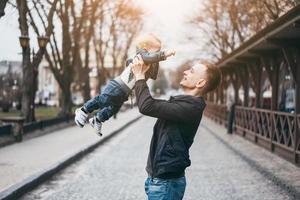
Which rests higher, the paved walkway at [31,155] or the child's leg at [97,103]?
the child's leg at [97,103]

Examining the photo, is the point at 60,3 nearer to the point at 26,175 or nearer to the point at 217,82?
the point at 26,175

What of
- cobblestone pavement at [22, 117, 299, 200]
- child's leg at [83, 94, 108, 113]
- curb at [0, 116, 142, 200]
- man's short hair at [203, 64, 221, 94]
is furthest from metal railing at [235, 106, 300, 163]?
child's leg at [83, 94, 108, 113]

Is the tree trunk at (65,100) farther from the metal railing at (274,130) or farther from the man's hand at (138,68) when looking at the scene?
the man's hand at (138,68)

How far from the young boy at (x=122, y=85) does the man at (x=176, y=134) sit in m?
0.11

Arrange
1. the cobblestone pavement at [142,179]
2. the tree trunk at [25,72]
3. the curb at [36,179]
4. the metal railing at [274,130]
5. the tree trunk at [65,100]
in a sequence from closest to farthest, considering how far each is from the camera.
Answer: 1. the curb at [36,179]
2. the cobblestone pavement at [142,179]
3. the metal railing at [274,130]
4. the tree trunk at [25,72]
5. the tree trunk at [65,100]

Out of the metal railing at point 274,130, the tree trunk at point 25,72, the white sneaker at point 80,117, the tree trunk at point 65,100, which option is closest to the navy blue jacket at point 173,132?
the white sneaker at point 80,117

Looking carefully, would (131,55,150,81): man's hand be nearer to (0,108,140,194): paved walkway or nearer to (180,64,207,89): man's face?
(180,64,207,89): man's face

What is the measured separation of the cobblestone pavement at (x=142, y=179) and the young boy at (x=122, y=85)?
5.64 m

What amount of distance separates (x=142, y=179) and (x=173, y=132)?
8.05m

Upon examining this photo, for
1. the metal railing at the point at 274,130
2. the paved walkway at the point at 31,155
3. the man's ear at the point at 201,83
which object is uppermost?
the man's ear at the point at 201,83

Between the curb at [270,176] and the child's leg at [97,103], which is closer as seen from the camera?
the child's leg at [97,103]

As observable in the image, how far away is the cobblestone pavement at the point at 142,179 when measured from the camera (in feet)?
34.0

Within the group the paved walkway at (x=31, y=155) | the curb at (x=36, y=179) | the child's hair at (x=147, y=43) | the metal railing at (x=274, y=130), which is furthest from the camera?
the metal railing at (x=274, y=130)

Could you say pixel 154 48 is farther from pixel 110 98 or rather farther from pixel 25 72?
pixel 25 72
